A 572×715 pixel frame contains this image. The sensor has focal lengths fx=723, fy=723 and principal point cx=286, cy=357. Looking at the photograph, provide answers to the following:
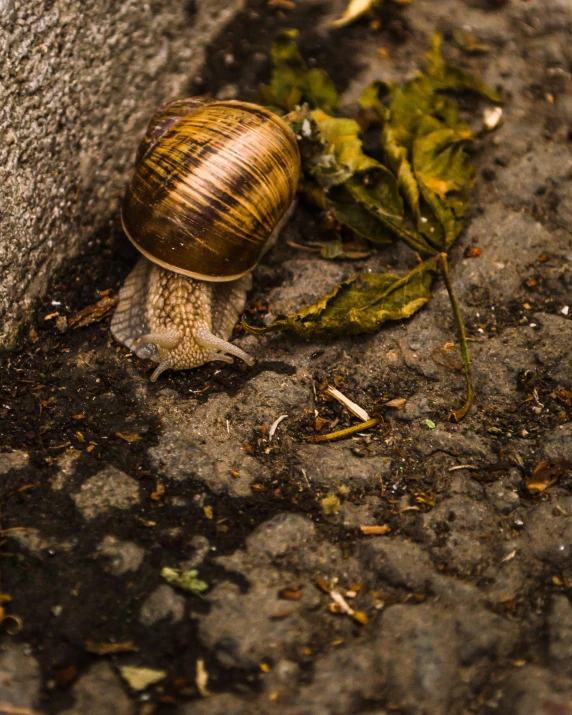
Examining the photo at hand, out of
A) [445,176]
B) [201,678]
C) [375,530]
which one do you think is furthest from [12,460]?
[445,176]

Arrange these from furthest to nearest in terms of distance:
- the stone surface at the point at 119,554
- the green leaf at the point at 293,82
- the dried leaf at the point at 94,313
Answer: the green leaf at the point at 293,82 → the dried leaf at the point at 94,313 → the stone surface at the point at 119,554

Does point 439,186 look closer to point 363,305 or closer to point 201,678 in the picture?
point 363,305

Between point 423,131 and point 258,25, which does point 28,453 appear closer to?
point 423,131

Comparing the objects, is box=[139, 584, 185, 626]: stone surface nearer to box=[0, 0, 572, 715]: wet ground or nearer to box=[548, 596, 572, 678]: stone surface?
box=[0, 0, 572, 715]: wet ground

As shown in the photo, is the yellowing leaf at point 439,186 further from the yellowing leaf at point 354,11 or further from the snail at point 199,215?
the yellowing leaf at point 354,11

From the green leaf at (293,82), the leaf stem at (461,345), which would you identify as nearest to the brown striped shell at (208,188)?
the green leaf at (293,82)

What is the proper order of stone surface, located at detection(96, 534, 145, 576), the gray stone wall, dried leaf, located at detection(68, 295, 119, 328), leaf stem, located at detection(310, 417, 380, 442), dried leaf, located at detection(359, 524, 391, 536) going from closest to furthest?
1. stone surface, located at detection(96, 534, 145, 576)
2. dried leaf, located at detection(359, 524, 391, 536)
3. leaf stem, located at detection(310, 417, 380, 442)
4. the gray stone wall
5. dried leaf, located at detection(68, 295, 119, 328)

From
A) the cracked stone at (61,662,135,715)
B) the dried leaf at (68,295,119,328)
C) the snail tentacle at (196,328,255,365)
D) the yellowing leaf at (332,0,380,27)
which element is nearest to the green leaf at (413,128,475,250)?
the snail tentacle at (196,328,255,365)
